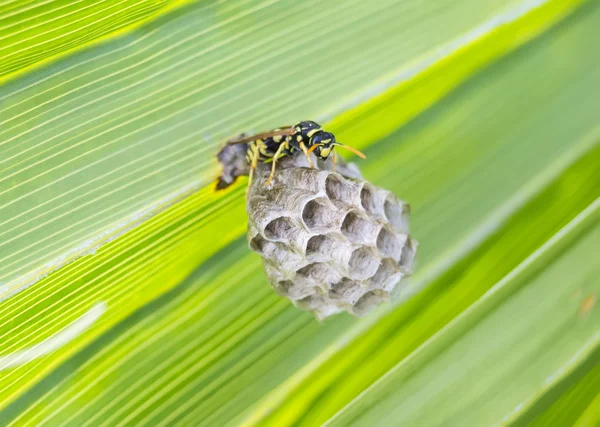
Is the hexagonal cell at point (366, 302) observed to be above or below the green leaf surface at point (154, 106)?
below

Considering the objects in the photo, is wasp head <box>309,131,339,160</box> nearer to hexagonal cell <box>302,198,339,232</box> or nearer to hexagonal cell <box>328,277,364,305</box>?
hexagonal cell <box>302,198,339,232</box>

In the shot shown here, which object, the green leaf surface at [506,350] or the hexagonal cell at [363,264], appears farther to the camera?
the green leaf surface at [506,350]

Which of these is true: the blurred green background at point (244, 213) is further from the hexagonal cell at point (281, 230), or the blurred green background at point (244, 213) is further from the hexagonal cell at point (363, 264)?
the hexagonal cell at point (363, 264)

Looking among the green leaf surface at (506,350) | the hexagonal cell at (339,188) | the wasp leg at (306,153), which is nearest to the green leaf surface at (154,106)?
the wasp leg at (306,153)

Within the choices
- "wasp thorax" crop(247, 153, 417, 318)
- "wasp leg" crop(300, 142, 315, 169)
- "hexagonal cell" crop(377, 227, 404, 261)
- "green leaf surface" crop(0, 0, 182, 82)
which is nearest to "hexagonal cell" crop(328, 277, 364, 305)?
"wasp thorax" crop(247, 153, 417, 318)

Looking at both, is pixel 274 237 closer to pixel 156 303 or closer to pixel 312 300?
pixel 312 300

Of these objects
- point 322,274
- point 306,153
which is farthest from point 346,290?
point 306,153

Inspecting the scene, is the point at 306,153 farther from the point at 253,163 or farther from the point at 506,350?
the point at 506,350
